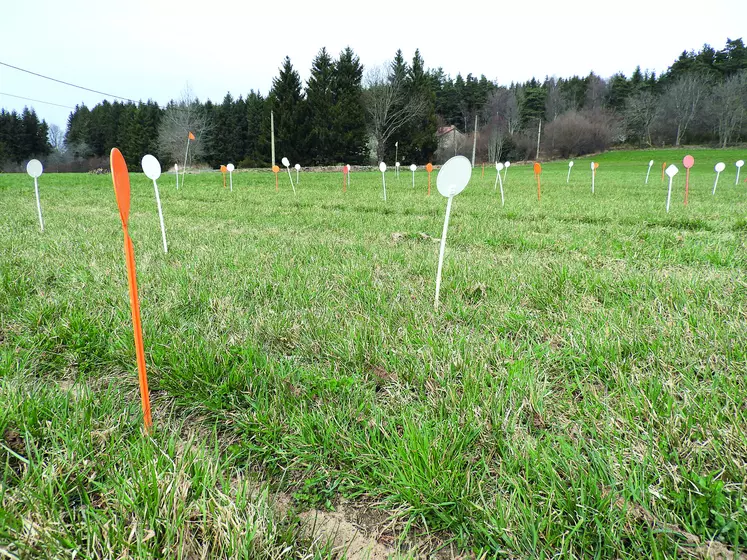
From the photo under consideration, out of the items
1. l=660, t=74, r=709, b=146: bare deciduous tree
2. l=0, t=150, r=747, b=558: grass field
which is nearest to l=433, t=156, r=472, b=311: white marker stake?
l=0, t=150, r=747, b=558: grass field

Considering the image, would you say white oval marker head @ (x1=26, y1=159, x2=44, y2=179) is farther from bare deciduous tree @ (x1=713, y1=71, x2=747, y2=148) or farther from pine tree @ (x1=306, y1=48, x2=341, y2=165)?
bare deciduous tree @ (x1=713, y1=71, x2=747, y2=148)

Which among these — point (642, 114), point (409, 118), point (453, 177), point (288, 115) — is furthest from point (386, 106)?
point (453, 177)

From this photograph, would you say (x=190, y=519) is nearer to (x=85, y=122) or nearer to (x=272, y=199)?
(x=272, y=199)

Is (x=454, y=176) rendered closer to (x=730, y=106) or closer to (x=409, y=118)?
(x=409, y=118)

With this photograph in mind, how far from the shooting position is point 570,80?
262ft

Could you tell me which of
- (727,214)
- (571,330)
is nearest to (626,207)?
(727,214)

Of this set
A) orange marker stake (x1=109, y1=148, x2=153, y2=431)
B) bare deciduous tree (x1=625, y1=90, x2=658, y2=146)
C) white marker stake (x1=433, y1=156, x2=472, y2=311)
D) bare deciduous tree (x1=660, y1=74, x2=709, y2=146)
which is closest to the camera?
orange marker stake (x1=109, y1=148, x2=153, y2=431)

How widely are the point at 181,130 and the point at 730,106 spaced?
2694 inches

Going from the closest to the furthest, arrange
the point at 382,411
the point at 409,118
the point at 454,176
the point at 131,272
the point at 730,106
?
the point at 131,272 < the point at 382,411 < the point at 454,176 < the point at 409,118 < the point at 730,106

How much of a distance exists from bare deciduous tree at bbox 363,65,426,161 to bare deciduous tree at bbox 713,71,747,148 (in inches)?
1515

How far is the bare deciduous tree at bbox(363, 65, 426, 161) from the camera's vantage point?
46719 mm

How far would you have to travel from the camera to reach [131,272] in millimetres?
1556

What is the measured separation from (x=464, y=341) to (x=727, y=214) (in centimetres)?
792

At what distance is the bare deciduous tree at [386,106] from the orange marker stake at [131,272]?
4840cm
